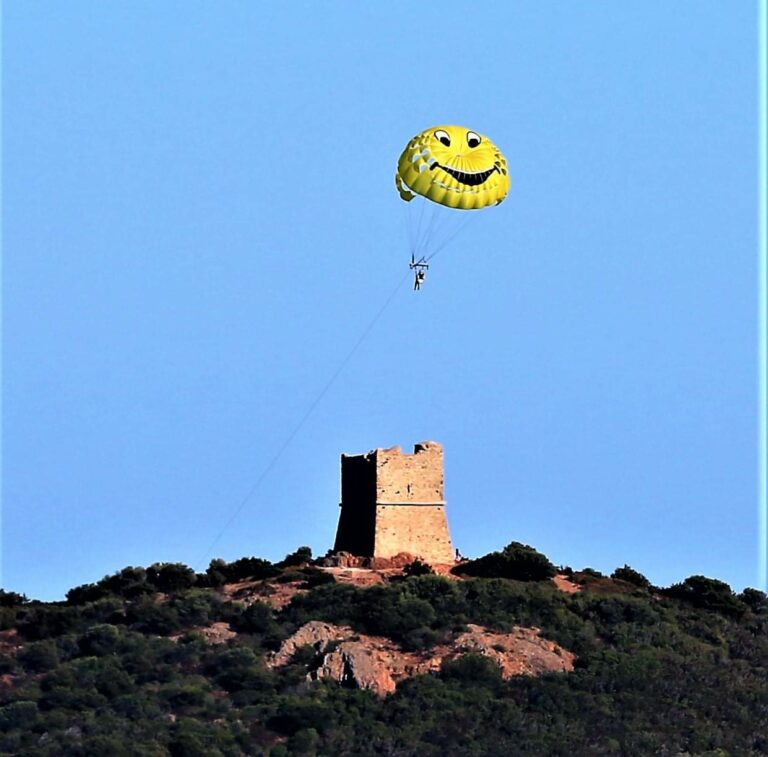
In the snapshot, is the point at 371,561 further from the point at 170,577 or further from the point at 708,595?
the point at 708,595

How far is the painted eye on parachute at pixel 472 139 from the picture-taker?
85.1 metres

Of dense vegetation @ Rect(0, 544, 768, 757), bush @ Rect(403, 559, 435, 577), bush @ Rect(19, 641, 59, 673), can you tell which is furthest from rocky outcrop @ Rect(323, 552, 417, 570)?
bush @ Rect(19, 641, 59, 673)

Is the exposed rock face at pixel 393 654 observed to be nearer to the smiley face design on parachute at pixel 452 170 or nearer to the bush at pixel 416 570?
the bush at pixel 416 570

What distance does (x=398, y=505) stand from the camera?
8931 cm

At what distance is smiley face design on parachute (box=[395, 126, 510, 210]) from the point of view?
84000 millimetres

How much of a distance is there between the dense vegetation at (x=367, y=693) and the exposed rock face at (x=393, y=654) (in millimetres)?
443

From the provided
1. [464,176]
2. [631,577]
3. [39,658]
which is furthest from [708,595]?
[39,658]

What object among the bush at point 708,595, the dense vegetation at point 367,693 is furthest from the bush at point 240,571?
the bush at point 708,595

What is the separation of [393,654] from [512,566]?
802 centimetres

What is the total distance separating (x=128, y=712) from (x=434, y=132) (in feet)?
69.3

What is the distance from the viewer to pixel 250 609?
87.3 metres

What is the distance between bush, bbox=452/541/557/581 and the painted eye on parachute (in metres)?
15.6

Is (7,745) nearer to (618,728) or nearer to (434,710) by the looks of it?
A: (434,710)

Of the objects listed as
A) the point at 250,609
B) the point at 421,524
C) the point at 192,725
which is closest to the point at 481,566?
the point at 421,524
